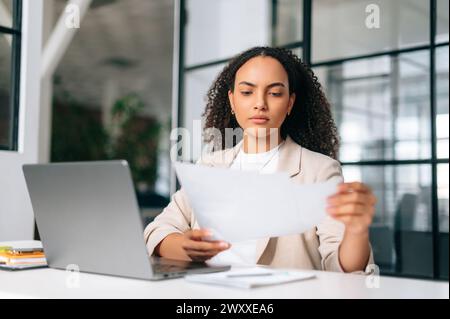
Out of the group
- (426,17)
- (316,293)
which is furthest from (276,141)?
(426,17)

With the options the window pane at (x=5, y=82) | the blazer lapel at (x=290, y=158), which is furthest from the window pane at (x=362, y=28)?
the window pane at (x=5, y=82)

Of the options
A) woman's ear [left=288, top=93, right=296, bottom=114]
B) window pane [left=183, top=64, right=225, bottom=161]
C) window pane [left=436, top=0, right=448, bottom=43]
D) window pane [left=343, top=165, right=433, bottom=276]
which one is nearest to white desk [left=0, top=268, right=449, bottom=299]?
woman's ear [left=288, top=93, right=296, bottom=114]

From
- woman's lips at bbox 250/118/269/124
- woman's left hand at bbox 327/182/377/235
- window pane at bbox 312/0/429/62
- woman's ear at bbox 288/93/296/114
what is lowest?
woman's left hand at bbox 327/182/377/235

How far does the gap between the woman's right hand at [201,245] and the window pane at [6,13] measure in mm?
1424

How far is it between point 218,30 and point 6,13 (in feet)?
7.13

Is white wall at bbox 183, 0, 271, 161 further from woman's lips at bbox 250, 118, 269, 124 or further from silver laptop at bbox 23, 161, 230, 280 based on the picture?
silver laptop at bbox 23, 161, 230, 280

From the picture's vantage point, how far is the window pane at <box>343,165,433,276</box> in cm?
388

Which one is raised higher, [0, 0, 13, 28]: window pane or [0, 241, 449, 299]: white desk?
[0, 0, 13, 28]: window pane

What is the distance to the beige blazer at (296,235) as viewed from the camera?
57.2 inches

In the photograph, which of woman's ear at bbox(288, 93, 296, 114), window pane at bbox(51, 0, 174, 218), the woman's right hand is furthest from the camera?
window pane at bbox(51, 0, 174, 218)

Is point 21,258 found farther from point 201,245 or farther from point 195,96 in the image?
point 195,96

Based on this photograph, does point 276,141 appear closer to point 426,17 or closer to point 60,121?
point 426,17

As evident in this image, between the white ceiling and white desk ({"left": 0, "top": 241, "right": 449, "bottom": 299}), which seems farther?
the white ceiling

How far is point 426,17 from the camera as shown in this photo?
3.37 m
